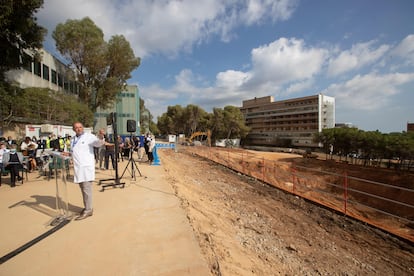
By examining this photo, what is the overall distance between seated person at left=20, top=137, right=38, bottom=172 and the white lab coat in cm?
626

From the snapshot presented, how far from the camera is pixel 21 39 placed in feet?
36.7

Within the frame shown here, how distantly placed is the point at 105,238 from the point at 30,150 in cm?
763

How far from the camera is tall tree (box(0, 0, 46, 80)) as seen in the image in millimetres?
8805

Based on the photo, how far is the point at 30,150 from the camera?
7676 millimetres

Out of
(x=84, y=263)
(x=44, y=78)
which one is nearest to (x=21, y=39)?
(x=44, y=78)

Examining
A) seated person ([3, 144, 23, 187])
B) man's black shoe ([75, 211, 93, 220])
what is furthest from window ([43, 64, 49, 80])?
man's black shoe ([75, 211, 93, 220])

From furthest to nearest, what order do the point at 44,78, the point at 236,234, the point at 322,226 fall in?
the point at 44,78, the point at 322,226, the point at 236,234

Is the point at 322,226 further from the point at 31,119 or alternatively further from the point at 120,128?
the point at 120,128

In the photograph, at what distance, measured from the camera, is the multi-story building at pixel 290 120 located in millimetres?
50938

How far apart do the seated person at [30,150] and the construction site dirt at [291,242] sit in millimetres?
6973

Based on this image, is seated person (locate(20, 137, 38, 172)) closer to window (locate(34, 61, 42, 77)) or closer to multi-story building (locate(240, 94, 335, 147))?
window (locate(34, 61, 42, 77))

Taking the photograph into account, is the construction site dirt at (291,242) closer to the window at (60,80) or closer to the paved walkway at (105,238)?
the paved walkway at (105,238)

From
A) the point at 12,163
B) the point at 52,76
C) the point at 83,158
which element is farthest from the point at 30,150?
the point at 52,76

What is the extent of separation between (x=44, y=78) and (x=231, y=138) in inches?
1855
